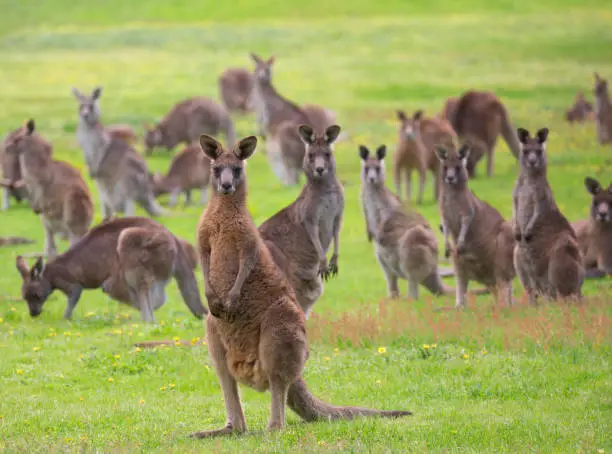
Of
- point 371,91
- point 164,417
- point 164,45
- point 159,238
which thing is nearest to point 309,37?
point 164,45

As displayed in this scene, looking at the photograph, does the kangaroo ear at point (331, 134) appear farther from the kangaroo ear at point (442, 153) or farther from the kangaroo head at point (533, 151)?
the kangaroo ear at point (442, 153)

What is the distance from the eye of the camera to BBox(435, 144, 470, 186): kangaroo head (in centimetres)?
1402

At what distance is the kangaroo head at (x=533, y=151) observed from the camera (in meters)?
13.3

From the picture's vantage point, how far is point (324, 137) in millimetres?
11312

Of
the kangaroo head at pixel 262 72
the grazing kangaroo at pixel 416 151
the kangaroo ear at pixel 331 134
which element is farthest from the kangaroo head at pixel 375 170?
the kangaroo head at pixel 262 72

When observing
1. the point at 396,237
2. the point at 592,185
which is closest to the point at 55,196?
the point at 396,237

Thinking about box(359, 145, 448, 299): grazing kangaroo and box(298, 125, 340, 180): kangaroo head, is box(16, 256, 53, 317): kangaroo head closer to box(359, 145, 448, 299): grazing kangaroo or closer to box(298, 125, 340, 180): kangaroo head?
A: box(298, 125, 340, 180): kangaroo head

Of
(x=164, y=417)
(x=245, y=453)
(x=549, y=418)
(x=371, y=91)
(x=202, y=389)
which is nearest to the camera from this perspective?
(x=245, y=453)

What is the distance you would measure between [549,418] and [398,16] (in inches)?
2327

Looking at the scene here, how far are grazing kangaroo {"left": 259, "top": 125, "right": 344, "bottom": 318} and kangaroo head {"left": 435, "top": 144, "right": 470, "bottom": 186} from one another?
2.94m

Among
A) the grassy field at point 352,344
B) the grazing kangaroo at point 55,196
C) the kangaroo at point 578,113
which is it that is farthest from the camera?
the kangaroo at point 578,113

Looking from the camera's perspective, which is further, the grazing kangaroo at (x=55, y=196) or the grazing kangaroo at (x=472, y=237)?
the grazing kangaroo at (x=55, y=196)

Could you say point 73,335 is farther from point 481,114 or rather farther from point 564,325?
point 481,114

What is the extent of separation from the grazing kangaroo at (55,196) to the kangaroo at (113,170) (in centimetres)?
208
